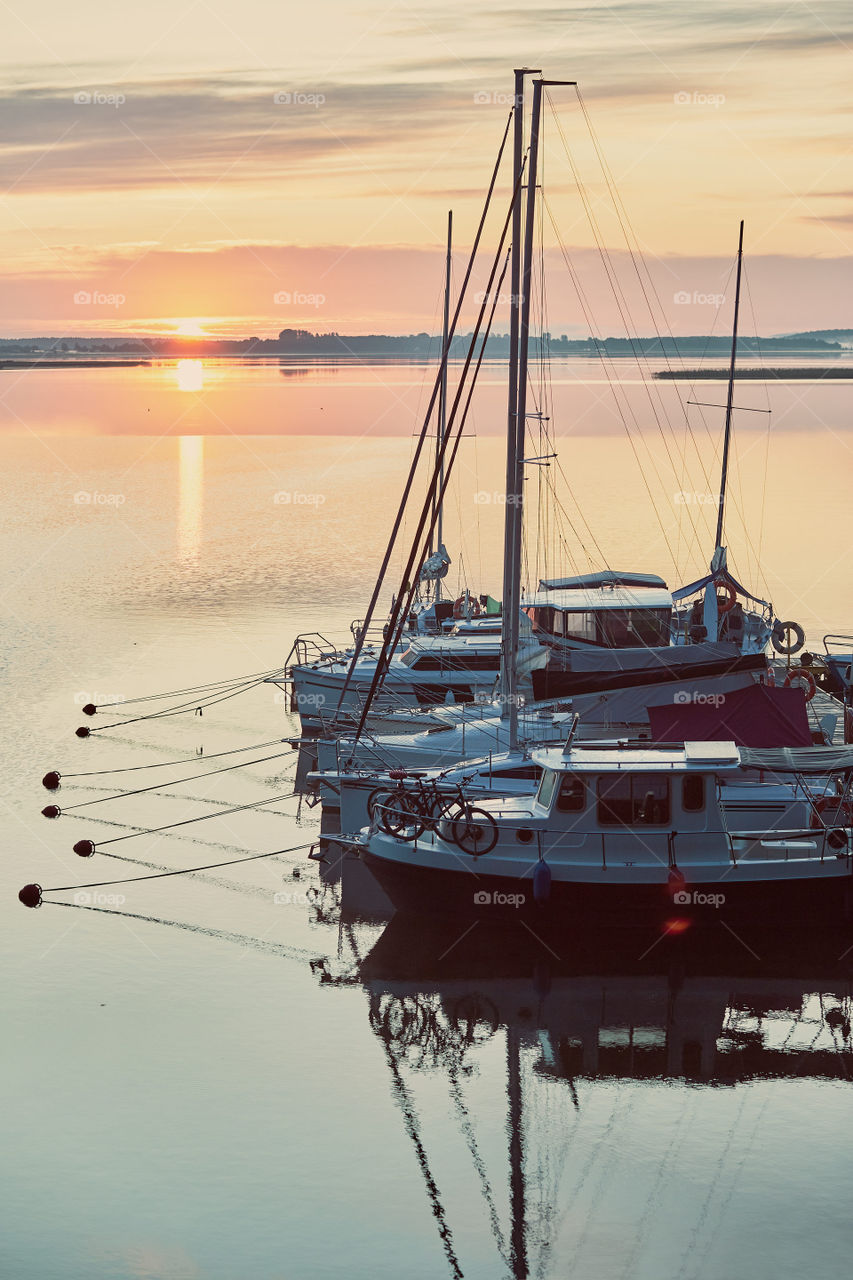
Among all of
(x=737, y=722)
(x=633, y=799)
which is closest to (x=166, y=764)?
(x=737, y=722)

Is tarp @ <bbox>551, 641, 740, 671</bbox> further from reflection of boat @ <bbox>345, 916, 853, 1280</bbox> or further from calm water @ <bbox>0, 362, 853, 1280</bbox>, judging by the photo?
reflection of boat @ <bbox>345, 916, 853, 1280</bbox>

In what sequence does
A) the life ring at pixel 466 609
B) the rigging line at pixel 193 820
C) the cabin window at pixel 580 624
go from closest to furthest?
the rigging line at pixel 193 820, the cabin window at pixel 580 624, the life ring at pixel 466 609

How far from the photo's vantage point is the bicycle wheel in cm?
2656

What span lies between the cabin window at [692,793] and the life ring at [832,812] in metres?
2.63

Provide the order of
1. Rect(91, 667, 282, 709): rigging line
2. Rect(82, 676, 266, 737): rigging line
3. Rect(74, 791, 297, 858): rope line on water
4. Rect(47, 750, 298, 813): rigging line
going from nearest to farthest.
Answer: Rect(74, 791, 297, 858): rope line on water < Rect(47, 750, 298, 813): rigging line < Rect(82, 676, 266, 737): rigging line < Rect(91, 667, 282, 709): rigging line

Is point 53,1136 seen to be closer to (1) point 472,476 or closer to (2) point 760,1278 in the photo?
(2) point 760,1278

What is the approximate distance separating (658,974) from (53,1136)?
1044 cm

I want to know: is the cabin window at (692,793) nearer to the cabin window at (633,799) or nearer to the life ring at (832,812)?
the cabin window at (633,799)

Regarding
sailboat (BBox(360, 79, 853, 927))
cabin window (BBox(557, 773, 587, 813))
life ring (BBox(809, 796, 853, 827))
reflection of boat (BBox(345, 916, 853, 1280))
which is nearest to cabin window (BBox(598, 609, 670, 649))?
life ring (BBox(809, 796, 853, 827))

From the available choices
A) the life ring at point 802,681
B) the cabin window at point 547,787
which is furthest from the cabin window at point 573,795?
the life ring at point 802,681

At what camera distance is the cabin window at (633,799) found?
26406mm

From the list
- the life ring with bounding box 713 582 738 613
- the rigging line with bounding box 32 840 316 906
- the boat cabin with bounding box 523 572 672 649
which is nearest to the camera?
the rigging line with bounding box 32 840 316 906

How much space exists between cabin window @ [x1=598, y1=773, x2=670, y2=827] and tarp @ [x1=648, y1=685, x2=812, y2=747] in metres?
5.31

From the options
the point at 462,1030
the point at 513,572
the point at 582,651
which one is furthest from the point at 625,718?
the point at 462,1030
